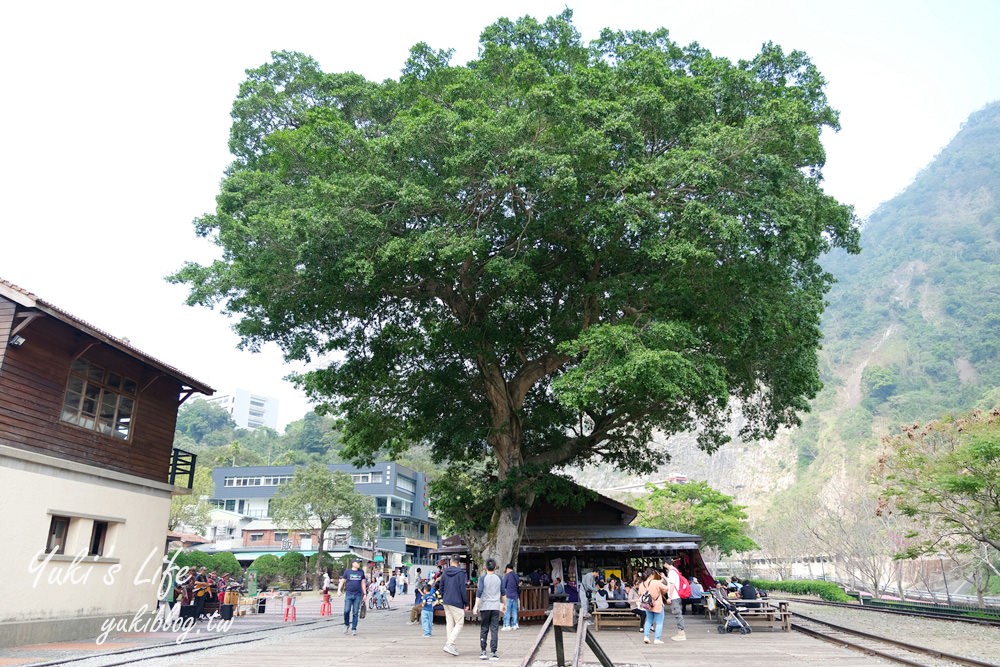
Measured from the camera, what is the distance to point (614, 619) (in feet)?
55.2

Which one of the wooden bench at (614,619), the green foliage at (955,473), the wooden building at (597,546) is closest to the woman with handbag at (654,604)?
the wooden bench at (614,619)

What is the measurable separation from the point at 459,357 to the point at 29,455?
1060 centimetres

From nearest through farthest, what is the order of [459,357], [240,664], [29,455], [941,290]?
[240,664] < [29,455] < [459,357] < [941,290]

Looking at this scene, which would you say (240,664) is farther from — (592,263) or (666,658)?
(592,263)

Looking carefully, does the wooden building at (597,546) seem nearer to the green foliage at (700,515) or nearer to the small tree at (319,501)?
the small tree at (319,501)

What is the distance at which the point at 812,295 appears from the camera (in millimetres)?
17625

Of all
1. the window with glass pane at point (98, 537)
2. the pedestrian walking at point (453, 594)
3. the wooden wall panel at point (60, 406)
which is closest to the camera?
the pedestrian walking at point (453, 594)

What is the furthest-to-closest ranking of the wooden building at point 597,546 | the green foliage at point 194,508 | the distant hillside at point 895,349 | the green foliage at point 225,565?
the distant hillside at point 895,349, the green foliage at point 194,508, the green foliage at point 225,565, the wooden building at point 597,546

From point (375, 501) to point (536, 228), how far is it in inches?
1742

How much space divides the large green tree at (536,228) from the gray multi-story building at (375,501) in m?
39.3

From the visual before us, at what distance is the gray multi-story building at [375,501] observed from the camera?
55938mm

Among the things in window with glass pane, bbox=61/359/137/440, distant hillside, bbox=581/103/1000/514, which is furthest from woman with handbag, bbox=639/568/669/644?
distant hillside, bbox=581/103/1000/514

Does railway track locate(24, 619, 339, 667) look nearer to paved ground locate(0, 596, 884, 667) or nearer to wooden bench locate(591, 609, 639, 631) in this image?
paved ground locate(0, 596, 884, 667)

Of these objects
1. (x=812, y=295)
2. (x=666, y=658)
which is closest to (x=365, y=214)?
(x=666, y=658)
